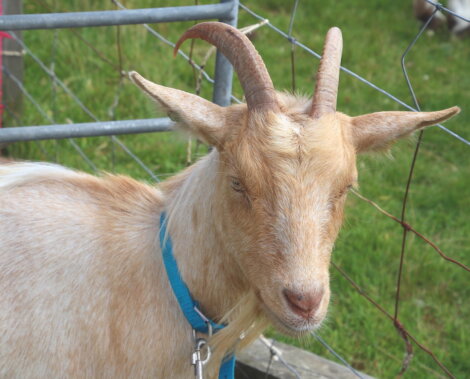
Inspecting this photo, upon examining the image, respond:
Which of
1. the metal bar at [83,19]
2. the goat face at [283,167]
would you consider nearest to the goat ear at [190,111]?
the goat face at [283,167]

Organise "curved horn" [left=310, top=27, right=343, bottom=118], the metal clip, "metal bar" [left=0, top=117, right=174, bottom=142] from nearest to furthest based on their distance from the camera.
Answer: "curved horn" [left=310, top=27, right=343, bottom=118], the metal clip, "metal bar" [left=0, top=117, right=174, bottom=142]

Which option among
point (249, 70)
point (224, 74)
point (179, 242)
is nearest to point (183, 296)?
point (179, 242)

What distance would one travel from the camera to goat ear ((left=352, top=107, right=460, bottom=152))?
2113 mm

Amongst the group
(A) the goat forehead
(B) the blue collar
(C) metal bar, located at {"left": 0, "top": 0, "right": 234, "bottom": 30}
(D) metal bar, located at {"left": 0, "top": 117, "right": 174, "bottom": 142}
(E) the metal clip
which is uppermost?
(C) metal bar, located at {"left": 0, "top": 0, "right": 234, "bottom": 30}

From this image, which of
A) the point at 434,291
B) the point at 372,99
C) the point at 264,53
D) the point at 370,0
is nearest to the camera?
the point at 434,291

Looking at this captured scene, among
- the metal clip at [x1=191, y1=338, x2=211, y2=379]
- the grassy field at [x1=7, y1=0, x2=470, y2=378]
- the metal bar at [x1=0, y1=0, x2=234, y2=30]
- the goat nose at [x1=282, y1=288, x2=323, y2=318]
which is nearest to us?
the goat nose at [x1=282, y1=288, x2=323, y2=318]

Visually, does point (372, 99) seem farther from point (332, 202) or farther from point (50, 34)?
point (332, 202)

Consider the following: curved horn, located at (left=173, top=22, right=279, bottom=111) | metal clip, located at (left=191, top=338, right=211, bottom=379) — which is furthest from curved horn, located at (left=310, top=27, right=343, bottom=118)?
metal clip, located at (left=191, top=338, right=211, bottom=379)

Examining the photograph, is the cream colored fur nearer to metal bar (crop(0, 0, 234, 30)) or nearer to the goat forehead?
the goat forehead

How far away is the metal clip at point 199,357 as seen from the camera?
7.17ft

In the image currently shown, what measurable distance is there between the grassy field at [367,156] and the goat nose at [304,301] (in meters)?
0.63

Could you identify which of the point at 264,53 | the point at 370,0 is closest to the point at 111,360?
the point at 264,53

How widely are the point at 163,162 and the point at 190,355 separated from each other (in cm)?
248

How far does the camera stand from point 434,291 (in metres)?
3.79
